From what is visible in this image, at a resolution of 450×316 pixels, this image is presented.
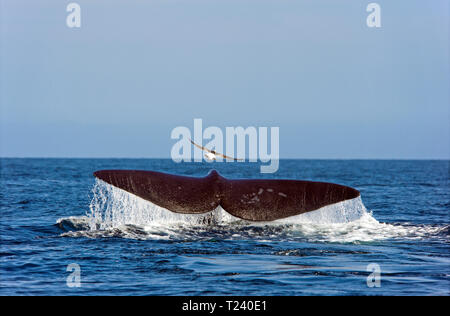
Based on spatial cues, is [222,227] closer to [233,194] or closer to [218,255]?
[233,194]

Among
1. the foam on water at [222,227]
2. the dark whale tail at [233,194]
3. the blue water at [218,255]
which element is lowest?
the blue water at [218,255]

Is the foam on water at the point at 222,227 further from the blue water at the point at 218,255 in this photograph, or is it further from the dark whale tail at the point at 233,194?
the dark whale tail at the point at 233,194

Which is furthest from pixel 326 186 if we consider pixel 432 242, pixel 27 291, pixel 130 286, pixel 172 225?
pixel 27 291

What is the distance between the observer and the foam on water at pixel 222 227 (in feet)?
36.7

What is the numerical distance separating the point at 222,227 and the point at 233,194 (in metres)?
1.22

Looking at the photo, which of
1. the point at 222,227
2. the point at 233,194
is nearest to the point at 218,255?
the point at 233,194

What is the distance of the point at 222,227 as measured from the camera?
12.0 meters

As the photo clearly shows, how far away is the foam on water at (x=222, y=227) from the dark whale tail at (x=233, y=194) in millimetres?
181

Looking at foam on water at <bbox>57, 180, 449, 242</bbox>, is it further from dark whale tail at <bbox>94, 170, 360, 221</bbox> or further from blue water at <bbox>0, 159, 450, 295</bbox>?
dark whale tail at <bbox>94, 170, 360, 221</bbox>

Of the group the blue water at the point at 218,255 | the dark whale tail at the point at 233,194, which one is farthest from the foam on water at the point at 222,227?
the dark whale tail at the point at 233,194

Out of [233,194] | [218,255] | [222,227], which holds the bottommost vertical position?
[218,255]

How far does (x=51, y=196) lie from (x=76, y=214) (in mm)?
6504

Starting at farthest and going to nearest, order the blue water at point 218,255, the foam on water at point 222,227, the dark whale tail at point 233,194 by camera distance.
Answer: the foam on water at point 222,227, the dark whale tail at point 233,194, the blue water at point 218,255
